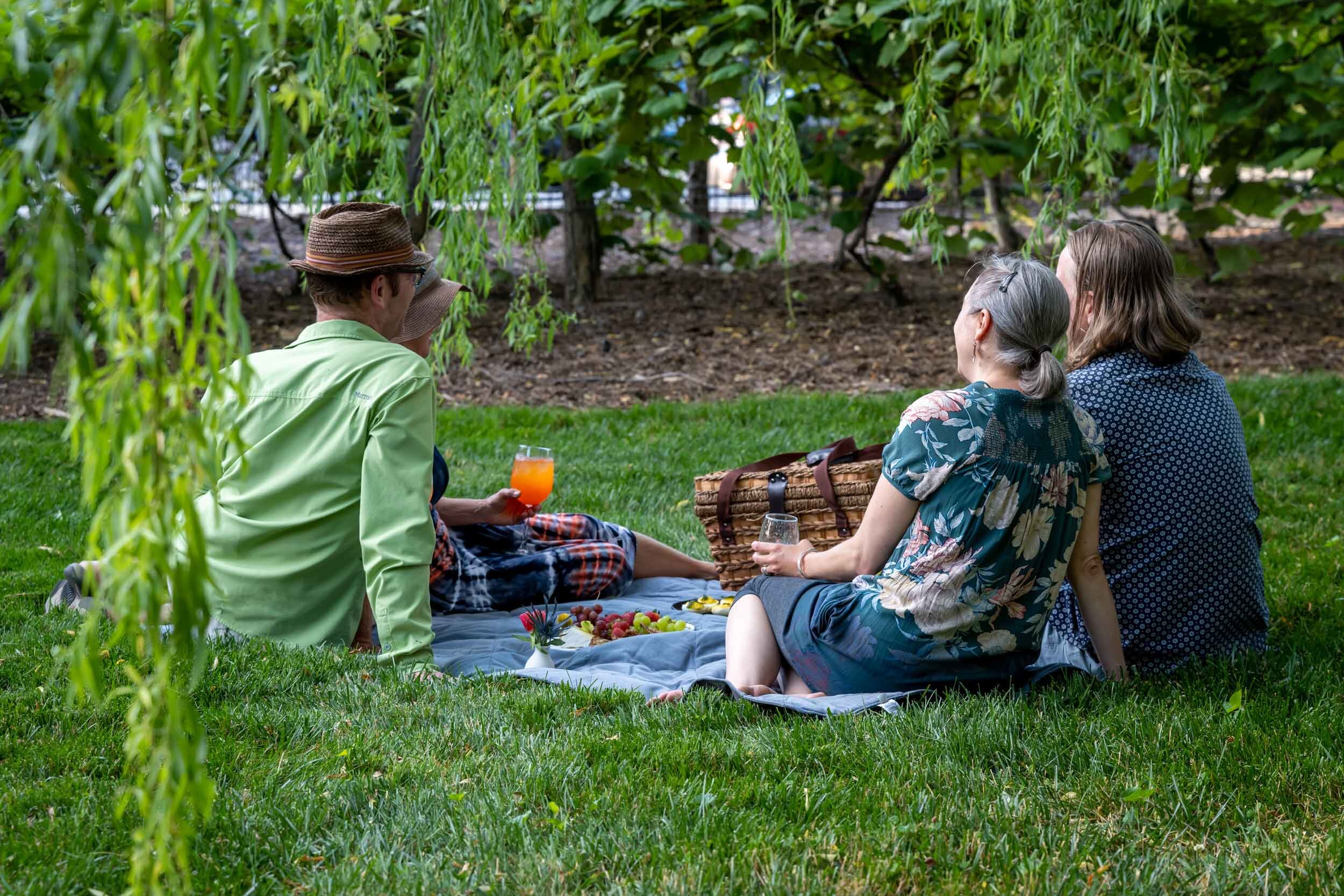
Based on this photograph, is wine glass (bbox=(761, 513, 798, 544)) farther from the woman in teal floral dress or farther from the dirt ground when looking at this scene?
the dirt ground

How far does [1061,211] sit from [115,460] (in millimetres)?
3764

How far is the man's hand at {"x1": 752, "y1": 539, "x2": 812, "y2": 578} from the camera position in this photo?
3.45 metres

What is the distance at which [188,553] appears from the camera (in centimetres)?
150

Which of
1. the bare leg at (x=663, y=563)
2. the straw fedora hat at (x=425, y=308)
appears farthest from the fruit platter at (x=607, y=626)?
the straw fedora hat at (x=425, y=308)

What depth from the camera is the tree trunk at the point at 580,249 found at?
10.1 m

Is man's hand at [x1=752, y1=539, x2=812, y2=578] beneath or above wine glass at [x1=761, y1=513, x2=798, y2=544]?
beneath

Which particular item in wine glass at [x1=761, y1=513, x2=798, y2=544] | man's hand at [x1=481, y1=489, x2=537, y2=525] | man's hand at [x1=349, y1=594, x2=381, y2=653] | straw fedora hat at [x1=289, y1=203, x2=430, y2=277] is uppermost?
straw fedora hat at [x1=289, y1=203, x2=430, y2=277]

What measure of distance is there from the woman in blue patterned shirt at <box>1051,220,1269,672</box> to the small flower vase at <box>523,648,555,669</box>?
1510 millimetres

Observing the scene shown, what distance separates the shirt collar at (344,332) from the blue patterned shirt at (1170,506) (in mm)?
1967

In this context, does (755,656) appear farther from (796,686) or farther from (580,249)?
(580,249)

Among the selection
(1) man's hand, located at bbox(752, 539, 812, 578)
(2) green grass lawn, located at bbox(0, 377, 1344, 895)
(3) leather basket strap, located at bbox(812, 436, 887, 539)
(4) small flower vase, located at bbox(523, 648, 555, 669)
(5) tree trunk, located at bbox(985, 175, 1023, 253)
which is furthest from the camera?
(5) tree trunk, located at bbox(985, 175, 1023, 253)

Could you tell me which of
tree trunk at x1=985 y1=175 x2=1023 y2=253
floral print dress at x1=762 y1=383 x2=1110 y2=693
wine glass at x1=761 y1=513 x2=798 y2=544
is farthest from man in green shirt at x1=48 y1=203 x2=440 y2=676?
tree trunk at x1=985 y1=175 x2=1023 y2=253

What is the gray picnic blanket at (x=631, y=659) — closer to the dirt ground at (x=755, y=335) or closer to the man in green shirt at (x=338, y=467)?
the man in green shirt at (x=338, y=467)

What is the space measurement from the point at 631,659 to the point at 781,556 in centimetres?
63
